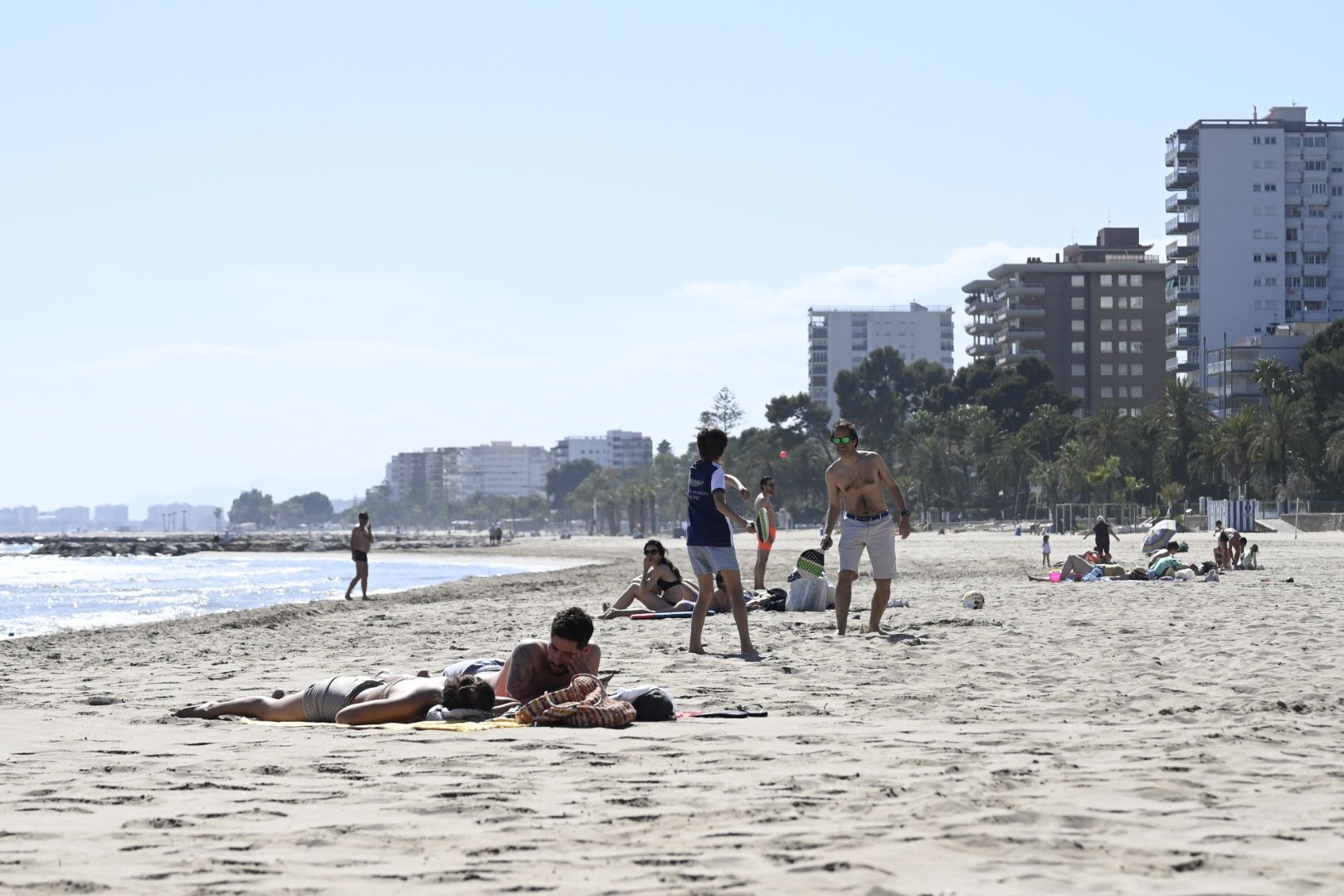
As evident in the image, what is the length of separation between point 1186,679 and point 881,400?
117124 mm

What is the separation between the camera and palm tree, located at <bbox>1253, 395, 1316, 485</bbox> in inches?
2906

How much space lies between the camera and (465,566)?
5981cm

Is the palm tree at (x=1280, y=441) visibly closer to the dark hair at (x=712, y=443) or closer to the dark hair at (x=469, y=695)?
the dark hair at (x=712, y=443)

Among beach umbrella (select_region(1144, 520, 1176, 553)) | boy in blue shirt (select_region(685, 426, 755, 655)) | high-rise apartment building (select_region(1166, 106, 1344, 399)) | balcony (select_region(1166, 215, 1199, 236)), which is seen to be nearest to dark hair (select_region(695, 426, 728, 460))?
boy in blue shirt (select_region(685, 426, 755, 655))

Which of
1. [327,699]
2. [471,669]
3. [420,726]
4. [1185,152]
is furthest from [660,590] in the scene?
[1185,152]

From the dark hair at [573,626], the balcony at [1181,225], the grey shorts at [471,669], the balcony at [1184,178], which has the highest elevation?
the balcony at [1184,178]

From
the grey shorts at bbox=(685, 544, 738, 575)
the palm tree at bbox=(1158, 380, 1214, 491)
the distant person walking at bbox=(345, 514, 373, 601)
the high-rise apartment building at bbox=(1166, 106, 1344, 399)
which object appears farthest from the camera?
the high-rise apartment building at bbox=(1166, 106, 1344, 399)

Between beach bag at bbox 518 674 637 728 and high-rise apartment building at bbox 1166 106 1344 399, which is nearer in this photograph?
beach bag at bbox 518 674 637 728

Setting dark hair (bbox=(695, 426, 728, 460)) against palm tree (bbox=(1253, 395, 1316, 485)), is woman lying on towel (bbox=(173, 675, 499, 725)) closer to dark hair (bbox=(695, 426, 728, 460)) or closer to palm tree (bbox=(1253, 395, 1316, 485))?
dark hair (bbox=(695, 426, 728, 460))

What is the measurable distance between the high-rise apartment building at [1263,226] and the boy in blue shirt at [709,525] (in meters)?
103

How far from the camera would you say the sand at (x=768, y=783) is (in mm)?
3990

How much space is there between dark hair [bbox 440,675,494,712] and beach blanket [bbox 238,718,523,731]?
0.13 m

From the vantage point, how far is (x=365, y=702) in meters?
7.30

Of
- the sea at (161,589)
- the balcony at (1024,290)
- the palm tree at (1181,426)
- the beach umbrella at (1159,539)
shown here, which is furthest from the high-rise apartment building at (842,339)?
the beach umbrella at (1159,539)
